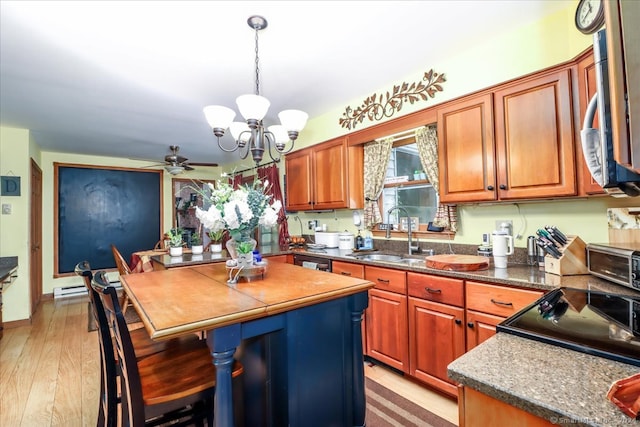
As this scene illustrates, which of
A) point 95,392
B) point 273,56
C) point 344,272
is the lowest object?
point 95,392

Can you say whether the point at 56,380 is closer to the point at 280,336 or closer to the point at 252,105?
the point at 280,336

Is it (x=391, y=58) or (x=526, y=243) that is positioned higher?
(x=391, y=58)

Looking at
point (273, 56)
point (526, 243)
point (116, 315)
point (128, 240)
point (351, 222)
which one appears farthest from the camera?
point (128, 240)

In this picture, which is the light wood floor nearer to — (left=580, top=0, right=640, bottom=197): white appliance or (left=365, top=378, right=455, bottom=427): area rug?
(left=365, top=378, right=455, bottom=427): area rug

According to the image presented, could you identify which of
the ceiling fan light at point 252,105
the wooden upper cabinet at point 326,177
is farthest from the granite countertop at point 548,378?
the wooden upper cabinet at point 326,177

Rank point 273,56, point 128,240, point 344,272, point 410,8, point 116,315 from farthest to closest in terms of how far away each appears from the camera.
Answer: point 128,240, point 344,272, point 273,56, point 410,8, point 116,315

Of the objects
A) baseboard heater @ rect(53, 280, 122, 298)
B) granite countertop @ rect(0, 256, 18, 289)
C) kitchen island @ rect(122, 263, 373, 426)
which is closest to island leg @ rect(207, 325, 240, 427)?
kitchen island @ rect(122, 263, 373, 426)

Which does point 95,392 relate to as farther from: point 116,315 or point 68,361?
point 116,315

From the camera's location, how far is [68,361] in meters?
2.79

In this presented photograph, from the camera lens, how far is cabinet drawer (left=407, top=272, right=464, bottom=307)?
→ 195 centimetres

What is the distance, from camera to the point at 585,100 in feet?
5.57

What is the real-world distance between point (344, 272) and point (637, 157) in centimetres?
234

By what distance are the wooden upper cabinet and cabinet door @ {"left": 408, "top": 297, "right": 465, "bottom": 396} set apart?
4.70 feet

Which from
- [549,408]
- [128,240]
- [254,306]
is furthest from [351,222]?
[128,240]
